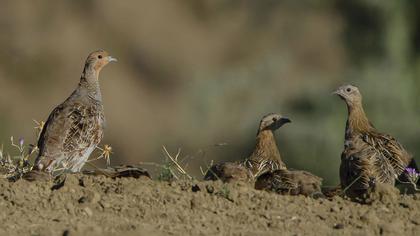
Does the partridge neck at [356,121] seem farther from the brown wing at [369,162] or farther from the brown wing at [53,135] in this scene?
the brown wing at [53,135]

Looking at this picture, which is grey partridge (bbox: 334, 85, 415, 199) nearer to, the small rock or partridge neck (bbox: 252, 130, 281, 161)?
partridge neck (bbox: 252, 130, 281, 161)

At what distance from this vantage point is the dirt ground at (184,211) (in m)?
6.73

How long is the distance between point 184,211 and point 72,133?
3819mm

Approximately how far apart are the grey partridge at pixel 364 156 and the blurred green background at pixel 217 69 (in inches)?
73.7

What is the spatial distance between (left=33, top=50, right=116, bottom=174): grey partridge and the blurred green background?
173cm

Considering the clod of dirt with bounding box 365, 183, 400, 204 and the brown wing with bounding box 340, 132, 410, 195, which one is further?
the brown wing with bounding box 340, 132, 410, 195

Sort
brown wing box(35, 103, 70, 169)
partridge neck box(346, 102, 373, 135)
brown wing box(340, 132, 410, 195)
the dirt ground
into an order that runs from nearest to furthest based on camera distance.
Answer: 1. the dirt ground
2. brown wing box(340, 132, 410, 195)
3. brown wing box(35, 103, 70, 169)
4. partridge neck box(346, 102, 373, 135)

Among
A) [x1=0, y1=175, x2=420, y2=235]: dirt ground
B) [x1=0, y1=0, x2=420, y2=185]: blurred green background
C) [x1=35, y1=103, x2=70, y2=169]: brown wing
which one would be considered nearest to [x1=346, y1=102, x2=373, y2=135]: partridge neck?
[x1=0, y1=0, x2=420, y2=185]: blurred green background

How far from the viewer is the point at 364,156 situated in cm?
973

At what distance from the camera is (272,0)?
76.7ft

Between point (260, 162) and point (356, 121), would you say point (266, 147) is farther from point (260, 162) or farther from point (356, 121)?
point (356, 121)

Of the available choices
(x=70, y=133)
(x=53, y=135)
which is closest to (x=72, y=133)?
(x=70, y=133)

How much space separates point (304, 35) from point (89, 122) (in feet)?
56.4

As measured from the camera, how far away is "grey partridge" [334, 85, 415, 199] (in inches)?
359
